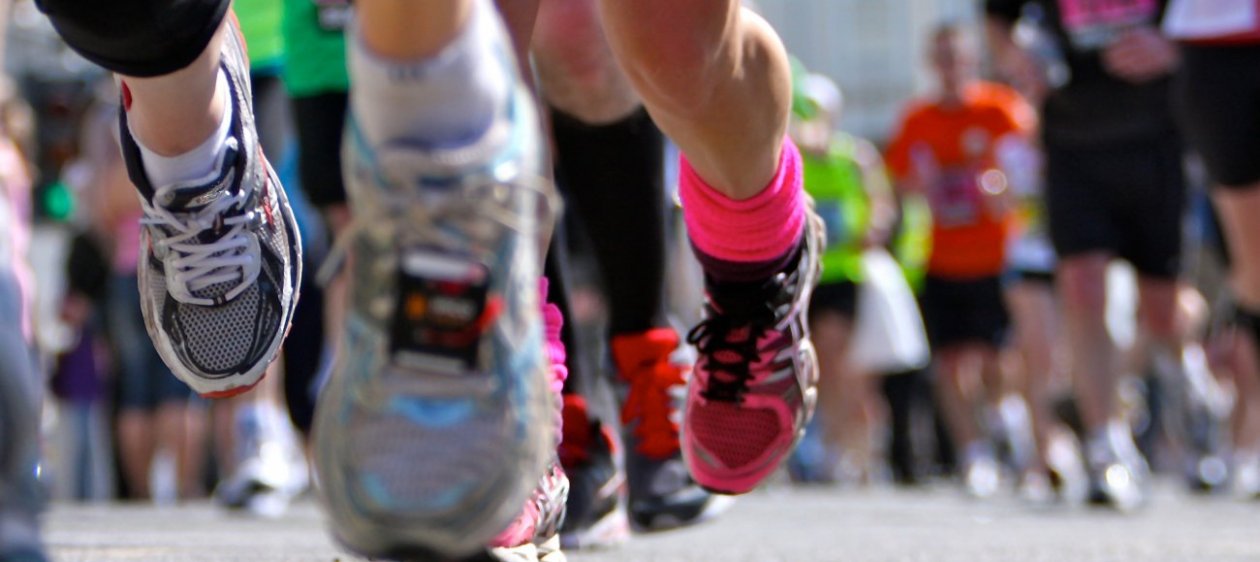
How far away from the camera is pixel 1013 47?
6.70m

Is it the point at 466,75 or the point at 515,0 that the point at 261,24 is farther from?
the point at 466,75

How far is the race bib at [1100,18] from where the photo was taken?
611 centimetres

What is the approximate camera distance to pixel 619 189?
3082mm

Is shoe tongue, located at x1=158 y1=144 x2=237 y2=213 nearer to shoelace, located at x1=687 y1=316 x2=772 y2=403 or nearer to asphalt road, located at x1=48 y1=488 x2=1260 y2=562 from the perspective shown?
shoelace, located at x1=687 y1=316 x2=772 y2=403

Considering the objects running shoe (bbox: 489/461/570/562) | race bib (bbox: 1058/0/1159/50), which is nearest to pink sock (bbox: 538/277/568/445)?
running shoe (bbox: 489/461/570/562)

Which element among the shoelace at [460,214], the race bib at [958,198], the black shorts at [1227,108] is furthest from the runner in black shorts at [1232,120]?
the race bib at [958,198]

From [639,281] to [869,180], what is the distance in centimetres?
785

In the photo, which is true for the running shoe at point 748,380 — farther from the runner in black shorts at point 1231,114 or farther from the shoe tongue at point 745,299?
the runner in black shorts at point 1231,114

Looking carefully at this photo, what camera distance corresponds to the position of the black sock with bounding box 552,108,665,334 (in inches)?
121

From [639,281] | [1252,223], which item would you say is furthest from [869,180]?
[639,281]

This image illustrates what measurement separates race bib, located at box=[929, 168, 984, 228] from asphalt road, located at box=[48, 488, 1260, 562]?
10.0 feet

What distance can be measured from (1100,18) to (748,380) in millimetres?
4226

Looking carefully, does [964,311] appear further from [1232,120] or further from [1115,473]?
[1232,120]

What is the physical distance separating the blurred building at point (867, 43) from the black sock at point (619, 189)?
104 feet
